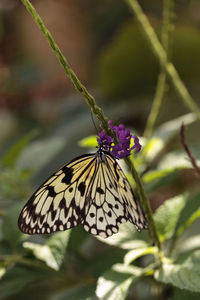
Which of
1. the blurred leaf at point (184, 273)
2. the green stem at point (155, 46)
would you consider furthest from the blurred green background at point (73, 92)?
the blurred leaf at point (184, 273)

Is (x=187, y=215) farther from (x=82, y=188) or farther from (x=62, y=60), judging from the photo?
(x=62, y=60)

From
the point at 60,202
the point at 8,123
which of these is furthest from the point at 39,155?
the point at 8,123

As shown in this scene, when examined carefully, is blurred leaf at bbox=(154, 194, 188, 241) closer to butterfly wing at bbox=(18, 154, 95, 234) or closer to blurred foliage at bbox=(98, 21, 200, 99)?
butterfly wing at bbox=(18, 154, 95, 234)

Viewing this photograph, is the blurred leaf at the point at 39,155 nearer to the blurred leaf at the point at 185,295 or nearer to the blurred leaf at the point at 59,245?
the blurred leaf at the point at 59,245

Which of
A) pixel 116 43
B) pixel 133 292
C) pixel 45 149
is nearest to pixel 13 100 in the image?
pixel 116 43

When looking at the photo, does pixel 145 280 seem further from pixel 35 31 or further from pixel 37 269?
pixel 35 31

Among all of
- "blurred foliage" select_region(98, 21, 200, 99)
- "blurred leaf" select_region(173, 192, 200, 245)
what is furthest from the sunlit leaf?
"blurred foliage" select_region(98, 21, 200, 99)
